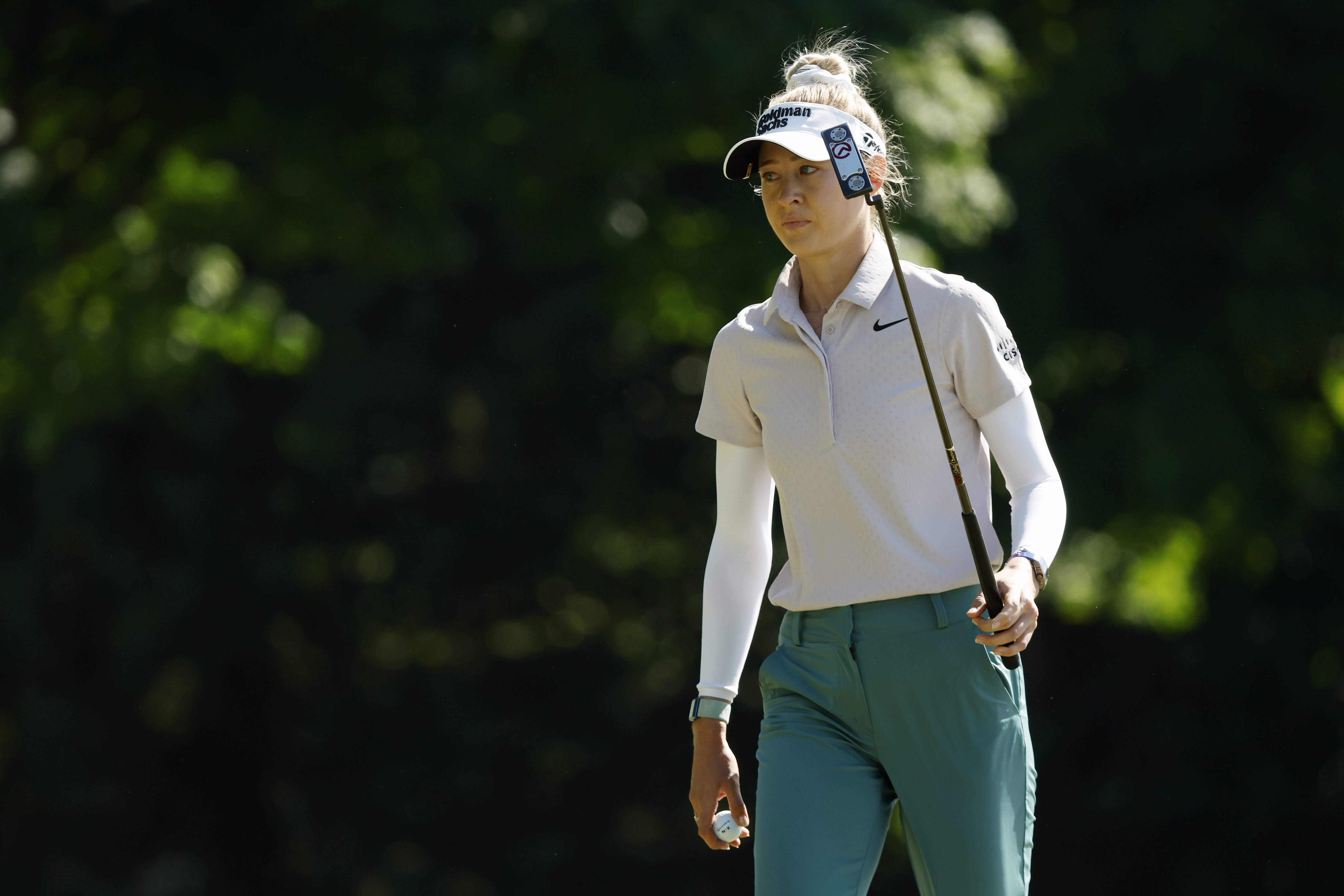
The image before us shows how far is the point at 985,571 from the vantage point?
251cm

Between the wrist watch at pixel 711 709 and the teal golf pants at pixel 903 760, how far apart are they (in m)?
0.22

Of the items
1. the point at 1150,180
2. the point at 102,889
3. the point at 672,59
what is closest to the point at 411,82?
the point at 672,59

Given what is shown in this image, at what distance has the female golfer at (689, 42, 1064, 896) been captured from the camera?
8.78 ft

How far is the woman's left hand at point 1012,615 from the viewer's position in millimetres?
2445

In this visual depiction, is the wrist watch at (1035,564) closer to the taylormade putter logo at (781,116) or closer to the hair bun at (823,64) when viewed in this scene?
the taylormade putter logo at (781,116)

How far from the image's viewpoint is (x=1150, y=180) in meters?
9.07

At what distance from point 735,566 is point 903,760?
1.73 feet

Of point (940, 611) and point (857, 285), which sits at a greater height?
point (857, 285)

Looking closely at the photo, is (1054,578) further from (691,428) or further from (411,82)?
(411,82)

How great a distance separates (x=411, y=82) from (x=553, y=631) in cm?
697

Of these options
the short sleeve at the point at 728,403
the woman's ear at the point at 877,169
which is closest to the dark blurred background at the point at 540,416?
the woman's ear at the point at 877,169

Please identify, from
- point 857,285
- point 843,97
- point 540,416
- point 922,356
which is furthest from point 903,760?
point 540,416

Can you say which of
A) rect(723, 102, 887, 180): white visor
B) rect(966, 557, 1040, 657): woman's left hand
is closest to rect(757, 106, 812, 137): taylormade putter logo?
rect(723, 102, 887, 180): white visor

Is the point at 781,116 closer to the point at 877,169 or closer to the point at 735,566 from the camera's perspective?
the point at 877,169
